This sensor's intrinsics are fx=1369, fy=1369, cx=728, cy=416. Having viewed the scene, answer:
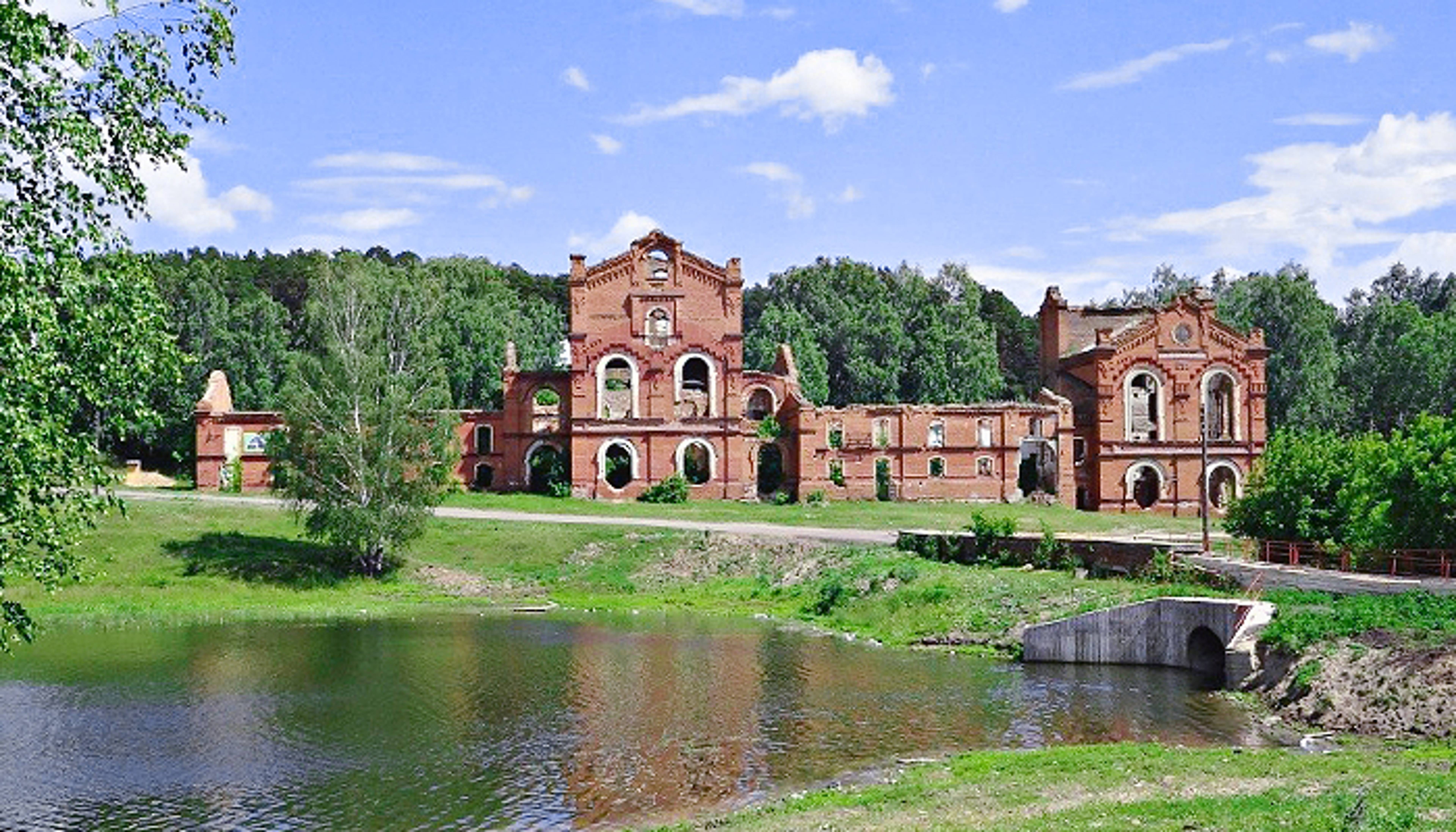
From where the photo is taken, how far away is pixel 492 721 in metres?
28.3

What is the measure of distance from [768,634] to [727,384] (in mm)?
29541

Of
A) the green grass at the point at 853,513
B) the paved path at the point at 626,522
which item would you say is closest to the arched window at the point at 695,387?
the green grass at the point at 853,513

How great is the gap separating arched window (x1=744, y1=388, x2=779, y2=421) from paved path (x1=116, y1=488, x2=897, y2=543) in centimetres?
1496

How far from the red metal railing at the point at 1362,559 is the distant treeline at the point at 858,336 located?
52.7 meters

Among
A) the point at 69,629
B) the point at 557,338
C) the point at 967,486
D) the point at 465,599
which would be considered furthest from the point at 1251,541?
the point at 557,338

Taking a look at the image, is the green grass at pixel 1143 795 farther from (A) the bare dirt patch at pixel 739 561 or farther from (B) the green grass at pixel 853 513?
(B) the green grass at pixel 853 513

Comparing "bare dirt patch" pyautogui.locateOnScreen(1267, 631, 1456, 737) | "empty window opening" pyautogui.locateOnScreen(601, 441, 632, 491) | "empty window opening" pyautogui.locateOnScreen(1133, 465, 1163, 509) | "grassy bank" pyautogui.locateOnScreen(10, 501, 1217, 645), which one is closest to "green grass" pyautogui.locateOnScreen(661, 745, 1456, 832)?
"bare dirt patch" pyautogui.locateOnScreen(1267, 631, 1456, 737)

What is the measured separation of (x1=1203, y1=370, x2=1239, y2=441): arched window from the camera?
73625 mm

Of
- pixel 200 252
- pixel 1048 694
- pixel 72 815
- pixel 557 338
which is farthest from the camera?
pixel 200 252

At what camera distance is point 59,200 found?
45.3ft

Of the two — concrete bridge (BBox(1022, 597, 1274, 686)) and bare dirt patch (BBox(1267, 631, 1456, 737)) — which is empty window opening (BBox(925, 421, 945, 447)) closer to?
concrete bridge (BBox(1022, 597, 1274, 686))

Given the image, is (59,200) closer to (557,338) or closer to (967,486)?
(967,486)

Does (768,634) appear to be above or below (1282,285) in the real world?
below

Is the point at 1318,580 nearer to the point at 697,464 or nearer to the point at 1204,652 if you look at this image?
the point at 1204,652
